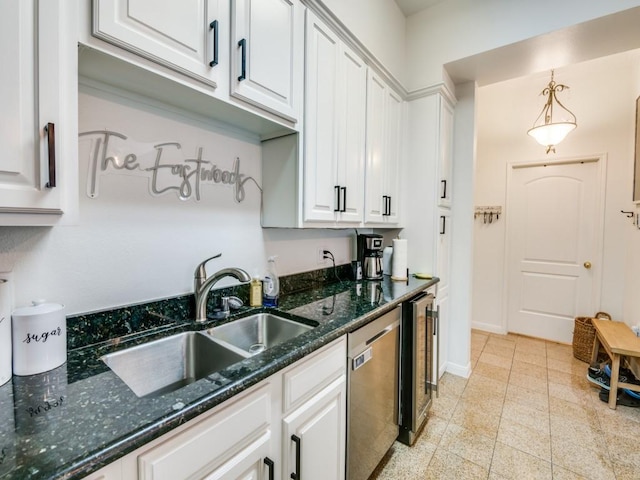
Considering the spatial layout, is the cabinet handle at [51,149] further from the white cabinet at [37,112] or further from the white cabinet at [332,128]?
the white cabinet at [332,128]

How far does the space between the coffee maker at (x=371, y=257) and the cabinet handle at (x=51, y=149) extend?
1.88 meters

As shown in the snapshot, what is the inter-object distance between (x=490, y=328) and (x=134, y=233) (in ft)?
13.4

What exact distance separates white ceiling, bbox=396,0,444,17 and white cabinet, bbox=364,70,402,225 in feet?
2.34

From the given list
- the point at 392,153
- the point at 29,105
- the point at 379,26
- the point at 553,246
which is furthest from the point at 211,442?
the point at 553,246

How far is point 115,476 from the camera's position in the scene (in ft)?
1.97

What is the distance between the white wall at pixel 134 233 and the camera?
97 centimetres

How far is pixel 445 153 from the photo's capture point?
2.45 metres

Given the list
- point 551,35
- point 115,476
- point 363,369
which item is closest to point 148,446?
point 115,476

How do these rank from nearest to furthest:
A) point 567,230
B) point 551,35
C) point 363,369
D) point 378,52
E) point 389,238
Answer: point 363,369, point 551,35, point 378,52, point 389,238, point 567,230

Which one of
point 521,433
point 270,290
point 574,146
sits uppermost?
point 574,146

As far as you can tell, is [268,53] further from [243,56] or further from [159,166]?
[159,166]

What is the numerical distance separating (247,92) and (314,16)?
68 centimetres

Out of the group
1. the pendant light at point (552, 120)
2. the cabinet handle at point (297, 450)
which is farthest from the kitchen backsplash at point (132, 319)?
the pendant light at point (552, 120)

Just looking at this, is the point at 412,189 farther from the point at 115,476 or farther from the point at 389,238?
the point at 115,476
